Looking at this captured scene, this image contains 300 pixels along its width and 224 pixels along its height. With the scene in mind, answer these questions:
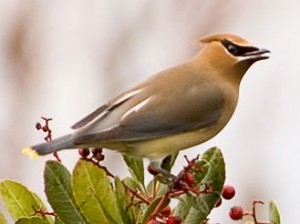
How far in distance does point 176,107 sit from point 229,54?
0.21 m

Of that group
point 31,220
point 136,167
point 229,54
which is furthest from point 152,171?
point 229,54

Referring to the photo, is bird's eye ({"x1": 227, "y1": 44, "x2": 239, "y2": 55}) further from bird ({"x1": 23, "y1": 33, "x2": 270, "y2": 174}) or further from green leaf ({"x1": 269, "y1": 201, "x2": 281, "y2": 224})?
green leaf ({"x1": 269, "y1": 201, "x2": 281, "y2": 224})

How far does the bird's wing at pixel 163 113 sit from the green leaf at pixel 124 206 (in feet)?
1.02

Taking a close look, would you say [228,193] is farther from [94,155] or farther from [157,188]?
[94,155]

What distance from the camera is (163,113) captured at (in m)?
2.90

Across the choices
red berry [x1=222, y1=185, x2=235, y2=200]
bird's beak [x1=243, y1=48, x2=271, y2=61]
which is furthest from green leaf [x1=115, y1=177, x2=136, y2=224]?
bird's beak [x1=243, y1=48, x2=271, y2=61]

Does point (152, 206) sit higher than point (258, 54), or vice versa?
point (258, 54)

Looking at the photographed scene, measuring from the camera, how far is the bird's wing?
277 cm

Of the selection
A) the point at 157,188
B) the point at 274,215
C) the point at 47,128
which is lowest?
the point at 274,215

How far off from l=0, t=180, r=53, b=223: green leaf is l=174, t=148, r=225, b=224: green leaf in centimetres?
34

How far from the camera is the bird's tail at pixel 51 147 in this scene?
8.41 ft

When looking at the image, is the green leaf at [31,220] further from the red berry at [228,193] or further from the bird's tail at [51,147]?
the red berry at [228,193]

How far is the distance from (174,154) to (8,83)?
9.74ft

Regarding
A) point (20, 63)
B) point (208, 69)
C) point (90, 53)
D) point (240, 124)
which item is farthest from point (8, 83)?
point (208, 69)
